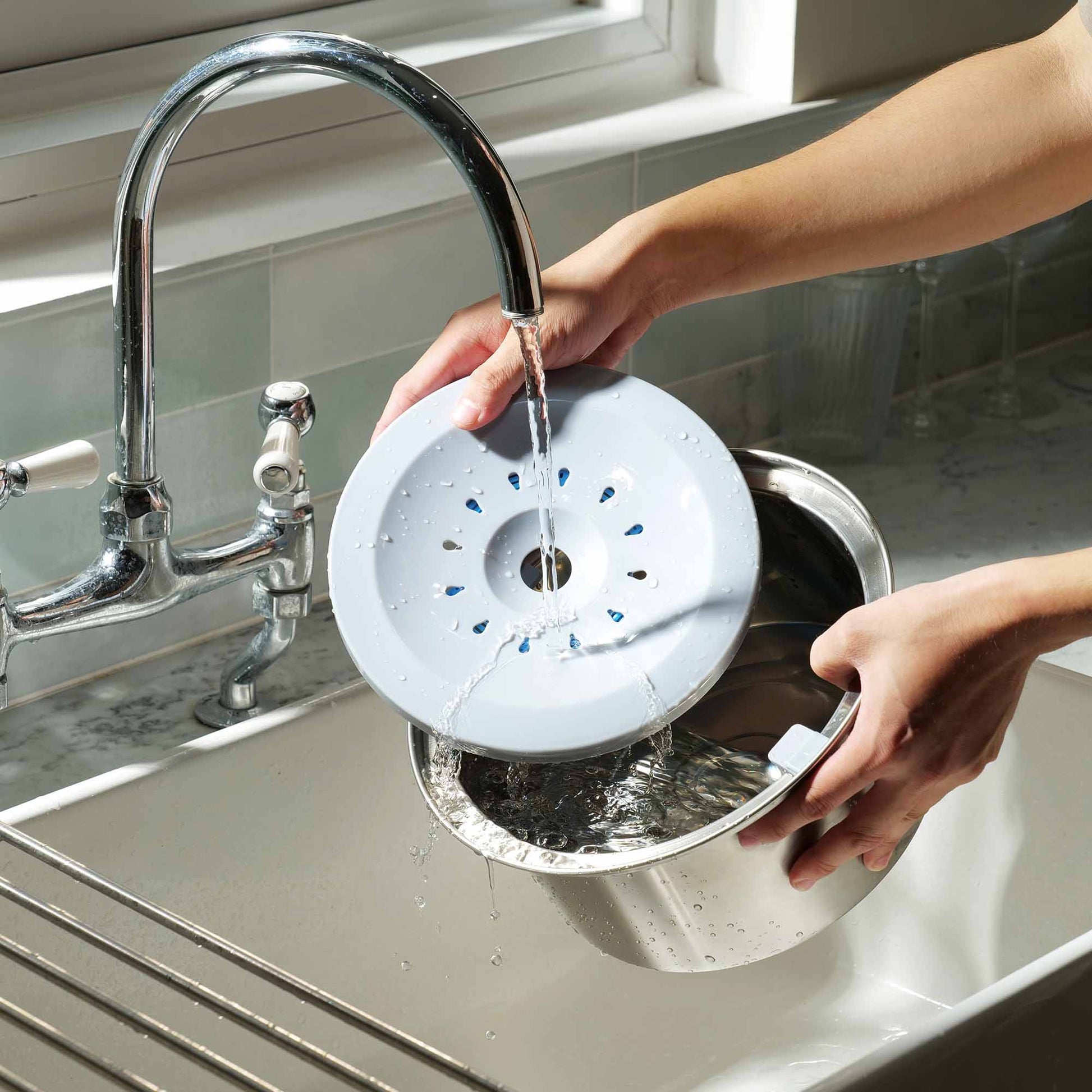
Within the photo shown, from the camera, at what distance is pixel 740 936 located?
2.62 feet

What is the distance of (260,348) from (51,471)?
0.25 metres

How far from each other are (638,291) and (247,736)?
0.34 metres

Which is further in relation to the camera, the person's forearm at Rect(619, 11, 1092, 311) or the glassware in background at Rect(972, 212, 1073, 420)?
the glassware in background at Rect(972, 212, 1073, 420)

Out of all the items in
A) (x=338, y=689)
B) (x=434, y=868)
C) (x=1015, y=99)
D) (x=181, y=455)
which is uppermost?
(x=1015, y=99)

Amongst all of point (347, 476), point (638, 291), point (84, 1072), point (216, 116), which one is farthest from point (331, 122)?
point (84, 1072)

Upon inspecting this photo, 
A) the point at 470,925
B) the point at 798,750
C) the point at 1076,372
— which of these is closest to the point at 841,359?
the point at 1076,372

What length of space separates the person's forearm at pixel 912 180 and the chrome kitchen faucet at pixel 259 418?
23cm

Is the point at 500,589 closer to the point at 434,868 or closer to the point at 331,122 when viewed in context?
the point at 434,868

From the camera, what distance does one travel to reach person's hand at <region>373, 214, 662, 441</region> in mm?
872

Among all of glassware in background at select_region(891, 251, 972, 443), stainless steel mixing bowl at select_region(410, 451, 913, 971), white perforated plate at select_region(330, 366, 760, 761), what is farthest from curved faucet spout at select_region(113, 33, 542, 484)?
glassware in background at select_region(891, 251, 972, 443)

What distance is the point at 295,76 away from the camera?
1.17 m

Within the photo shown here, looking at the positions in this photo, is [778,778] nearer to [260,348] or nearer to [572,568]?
[572,568]

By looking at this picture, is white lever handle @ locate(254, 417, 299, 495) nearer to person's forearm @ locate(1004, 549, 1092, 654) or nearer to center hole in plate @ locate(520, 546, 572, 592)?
center hole in plate @ locate(520, 546, 572, 592)

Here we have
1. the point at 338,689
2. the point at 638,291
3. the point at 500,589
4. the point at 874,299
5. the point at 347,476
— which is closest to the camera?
the point at 500,589
